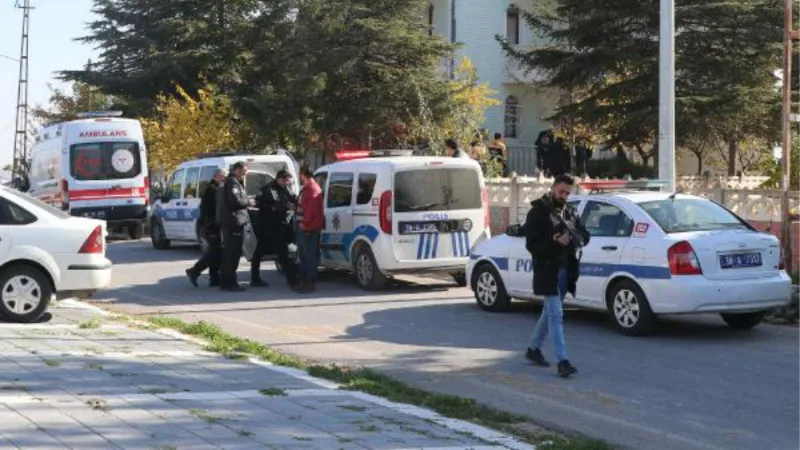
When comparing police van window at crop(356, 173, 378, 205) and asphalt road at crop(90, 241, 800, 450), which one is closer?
asphalt road at crop(90, 241, 800, 450)

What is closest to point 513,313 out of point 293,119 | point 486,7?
point 293,119

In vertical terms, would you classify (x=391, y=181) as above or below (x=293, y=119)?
below

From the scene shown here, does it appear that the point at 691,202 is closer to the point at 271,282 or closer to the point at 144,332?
the point at 144,332

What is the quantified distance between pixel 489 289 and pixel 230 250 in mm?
4282

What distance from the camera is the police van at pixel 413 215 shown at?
16.8m

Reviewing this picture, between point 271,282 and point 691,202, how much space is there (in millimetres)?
7846

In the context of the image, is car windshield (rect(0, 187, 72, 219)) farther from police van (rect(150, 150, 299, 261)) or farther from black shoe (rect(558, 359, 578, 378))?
police van (rect(150, 150, 299, 261))

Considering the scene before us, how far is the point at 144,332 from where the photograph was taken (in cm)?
1271

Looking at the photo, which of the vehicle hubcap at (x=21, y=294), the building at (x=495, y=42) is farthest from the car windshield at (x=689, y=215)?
the building at (x=495, y=42)

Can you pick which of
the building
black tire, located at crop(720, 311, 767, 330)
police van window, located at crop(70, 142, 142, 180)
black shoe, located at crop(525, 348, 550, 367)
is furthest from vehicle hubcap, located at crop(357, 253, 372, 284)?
the building

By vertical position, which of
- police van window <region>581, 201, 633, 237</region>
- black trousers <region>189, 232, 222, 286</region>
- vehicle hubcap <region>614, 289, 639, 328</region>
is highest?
police van window <region>581, 201, 633, 237</region>

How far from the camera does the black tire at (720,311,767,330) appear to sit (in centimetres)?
1293

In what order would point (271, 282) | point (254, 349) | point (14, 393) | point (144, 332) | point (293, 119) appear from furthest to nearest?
point (293, 119)
point (271, 282)
point (144, 332)
point (254, 349)
point (14, 393)

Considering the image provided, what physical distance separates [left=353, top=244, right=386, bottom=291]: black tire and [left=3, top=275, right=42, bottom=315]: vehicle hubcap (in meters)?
5.25
